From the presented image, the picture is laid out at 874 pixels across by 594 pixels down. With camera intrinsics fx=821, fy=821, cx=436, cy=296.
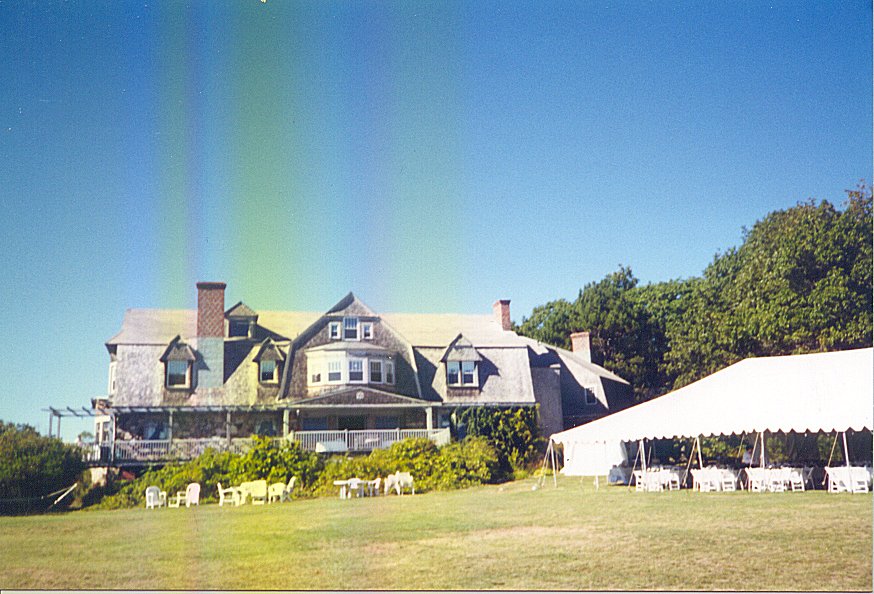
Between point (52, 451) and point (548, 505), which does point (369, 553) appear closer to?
point (548, 505)

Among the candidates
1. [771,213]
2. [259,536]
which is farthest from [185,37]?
[771,213]

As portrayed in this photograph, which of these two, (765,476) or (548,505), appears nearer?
(548,505)

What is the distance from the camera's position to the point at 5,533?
1395 centimetres

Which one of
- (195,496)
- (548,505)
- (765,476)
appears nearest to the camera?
(548,505)

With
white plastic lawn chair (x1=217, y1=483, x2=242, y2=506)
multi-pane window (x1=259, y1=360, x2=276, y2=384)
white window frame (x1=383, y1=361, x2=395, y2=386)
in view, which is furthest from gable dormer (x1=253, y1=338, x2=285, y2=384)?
white plastic lawn chair (x1=217, y1=483, x2=242, y2=506)

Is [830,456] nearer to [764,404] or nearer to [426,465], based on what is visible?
[764,404]

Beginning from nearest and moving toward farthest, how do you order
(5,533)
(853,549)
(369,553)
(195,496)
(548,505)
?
(853,549) → (369,553) → (5,533) → (548,505) → (195,496)

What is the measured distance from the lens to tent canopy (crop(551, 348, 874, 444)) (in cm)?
1434

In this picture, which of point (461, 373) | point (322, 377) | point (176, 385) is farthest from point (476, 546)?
point (461, 373)

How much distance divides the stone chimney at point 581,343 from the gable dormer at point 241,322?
8.98 m

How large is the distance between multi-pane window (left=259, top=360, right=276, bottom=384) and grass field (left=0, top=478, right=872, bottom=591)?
5.02m

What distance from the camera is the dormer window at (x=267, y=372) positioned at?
2022 centimetres

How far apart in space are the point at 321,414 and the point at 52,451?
21.0 ft

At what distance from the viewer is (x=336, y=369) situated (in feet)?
71.2
